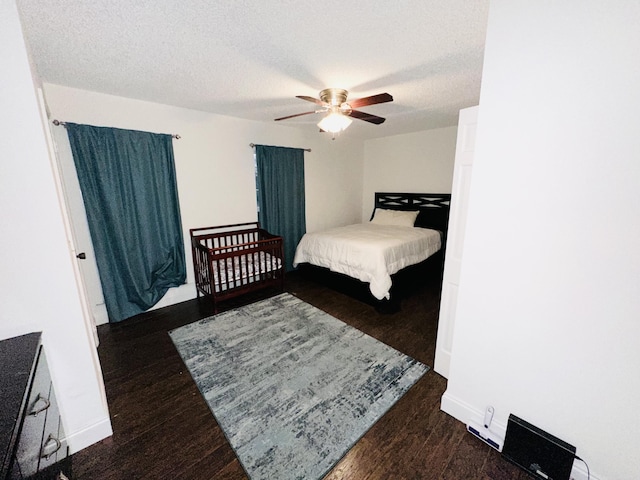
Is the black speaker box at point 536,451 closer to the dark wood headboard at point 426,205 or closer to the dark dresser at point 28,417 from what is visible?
the dark dresser at point 28,417

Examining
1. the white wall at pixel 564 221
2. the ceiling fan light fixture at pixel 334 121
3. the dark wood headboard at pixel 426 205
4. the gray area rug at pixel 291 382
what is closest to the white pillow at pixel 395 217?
the dark wood headboard at pixel 426 205

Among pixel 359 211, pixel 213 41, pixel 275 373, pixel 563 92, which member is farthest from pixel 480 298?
pixel 359 211

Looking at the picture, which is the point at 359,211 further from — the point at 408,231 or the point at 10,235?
the point at 10,235

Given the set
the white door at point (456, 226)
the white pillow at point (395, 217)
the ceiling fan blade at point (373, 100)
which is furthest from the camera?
the white pillow at point (395, 217)

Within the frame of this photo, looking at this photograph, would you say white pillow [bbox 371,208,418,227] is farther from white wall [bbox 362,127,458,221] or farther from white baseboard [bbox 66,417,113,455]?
white baseboard [bbox 66,417,113,455]

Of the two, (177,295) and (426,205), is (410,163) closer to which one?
(426,205)

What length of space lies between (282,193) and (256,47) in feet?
7.85

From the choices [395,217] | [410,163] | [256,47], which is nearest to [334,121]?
[256,47]

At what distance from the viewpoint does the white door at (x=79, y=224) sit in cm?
233

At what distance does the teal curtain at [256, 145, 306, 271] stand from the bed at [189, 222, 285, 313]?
0.43m

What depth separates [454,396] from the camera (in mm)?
1604

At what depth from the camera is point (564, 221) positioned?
1109 millimetres

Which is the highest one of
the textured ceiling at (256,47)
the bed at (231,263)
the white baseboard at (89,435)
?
the textured ceiling at (256,47)

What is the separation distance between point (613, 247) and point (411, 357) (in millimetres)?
1544
